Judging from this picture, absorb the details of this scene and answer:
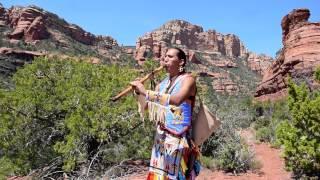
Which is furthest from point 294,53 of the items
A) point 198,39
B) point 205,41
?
point 198,39

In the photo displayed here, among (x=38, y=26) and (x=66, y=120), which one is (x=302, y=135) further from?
(x=38, y=26)

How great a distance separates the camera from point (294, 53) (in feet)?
133

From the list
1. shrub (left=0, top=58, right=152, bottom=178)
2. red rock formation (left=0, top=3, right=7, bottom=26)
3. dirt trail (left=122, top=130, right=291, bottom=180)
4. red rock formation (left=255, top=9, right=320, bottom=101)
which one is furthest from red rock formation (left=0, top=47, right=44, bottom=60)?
shrub (left=0, top=58, right=152, bottom=178)

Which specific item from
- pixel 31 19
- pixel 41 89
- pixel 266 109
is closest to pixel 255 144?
pixel 41 89

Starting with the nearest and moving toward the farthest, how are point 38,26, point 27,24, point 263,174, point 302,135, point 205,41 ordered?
1. point 302,135
2. point 263,174
3. point 38,26
4. point 27,24
5. point 205,41

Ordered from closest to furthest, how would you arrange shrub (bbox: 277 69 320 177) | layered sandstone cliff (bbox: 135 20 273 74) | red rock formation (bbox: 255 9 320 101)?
shrub (bbox: 277 69 320 177) → red rock formation (bbox: 255 9 320 101) → layered sandstone cliff (bbox: 135 20 273 74)

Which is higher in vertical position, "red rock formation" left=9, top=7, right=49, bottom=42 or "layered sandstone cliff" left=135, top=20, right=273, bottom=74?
"layered sandstone cliff" left=135, top=20, right=273, bottom=74

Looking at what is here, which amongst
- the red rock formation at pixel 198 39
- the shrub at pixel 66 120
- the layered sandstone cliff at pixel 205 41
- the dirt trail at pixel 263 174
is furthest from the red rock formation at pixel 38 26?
the shrub at pixel 66 120

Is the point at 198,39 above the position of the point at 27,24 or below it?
above

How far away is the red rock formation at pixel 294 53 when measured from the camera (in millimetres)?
38438

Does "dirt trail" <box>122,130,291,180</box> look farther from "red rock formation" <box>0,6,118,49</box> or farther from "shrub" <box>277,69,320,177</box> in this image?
"red rock formation" <box>0,6,118,49</box>

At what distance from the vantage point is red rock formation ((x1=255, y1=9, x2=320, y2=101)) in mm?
38438

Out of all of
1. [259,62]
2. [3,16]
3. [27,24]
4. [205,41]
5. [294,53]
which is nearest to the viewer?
[294,53]

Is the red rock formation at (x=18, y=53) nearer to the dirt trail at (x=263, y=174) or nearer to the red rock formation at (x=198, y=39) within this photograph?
the dirt trail at (x=263, y=174)
